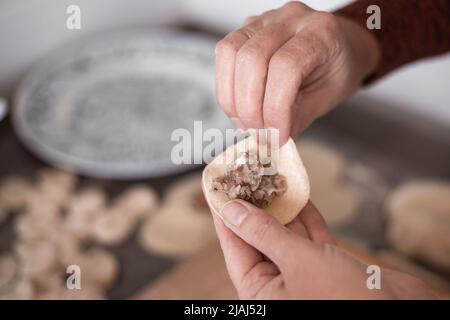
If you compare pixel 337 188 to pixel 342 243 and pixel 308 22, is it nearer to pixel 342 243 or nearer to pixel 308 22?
pixel 342 243

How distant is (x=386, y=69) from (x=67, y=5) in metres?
0.63

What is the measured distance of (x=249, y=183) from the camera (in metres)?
0.57

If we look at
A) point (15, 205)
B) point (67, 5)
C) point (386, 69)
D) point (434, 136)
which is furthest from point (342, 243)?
point (67, 5)

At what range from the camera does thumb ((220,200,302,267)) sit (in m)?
0.45

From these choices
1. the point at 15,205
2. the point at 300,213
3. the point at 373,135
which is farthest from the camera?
the point at 373,135

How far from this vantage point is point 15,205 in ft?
2.69

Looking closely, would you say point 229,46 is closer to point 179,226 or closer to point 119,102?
point 179,226

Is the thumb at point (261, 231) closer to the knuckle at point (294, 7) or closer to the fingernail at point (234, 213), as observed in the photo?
the fingernail at point (234, 213)

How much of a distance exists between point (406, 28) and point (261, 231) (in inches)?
16.2


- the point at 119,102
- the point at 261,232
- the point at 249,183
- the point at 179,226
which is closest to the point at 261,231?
the point at 261,232

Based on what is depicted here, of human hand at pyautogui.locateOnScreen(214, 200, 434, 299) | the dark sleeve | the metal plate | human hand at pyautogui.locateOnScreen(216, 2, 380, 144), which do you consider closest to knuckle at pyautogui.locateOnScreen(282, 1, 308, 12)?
human hand at pyautogui.locateOnScreen(216, 2, 380, 144)

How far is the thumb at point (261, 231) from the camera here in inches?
17.9

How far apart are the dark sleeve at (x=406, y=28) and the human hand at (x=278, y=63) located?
11 centimetres

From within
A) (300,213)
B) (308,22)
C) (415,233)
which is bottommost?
(415,233)
